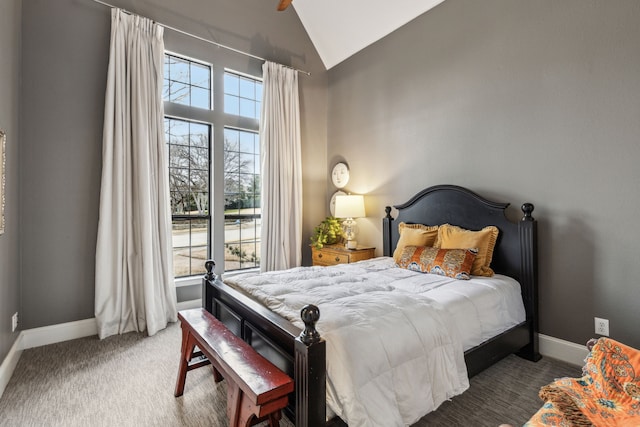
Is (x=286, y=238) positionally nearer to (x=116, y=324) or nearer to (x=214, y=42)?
(x=116, y=324)

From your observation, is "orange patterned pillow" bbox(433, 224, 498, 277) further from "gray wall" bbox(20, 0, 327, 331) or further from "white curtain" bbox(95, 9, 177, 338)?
"gray wall" bbox(20, 0, 327, 331)

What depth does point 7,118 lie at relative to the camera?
7.96ft

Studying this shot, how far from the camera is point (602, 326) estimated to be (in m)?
2.38

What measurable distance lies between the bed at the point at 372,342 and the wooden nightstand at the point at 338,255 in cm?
30

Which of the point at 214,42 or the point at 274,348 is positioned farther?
the point at 214,42

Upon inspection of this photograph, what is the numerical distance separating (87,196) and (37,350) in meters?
1.39

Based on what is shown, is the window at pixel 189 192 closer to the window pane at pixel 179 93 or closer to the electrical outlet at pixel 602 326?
the window pane at pixel 179 93

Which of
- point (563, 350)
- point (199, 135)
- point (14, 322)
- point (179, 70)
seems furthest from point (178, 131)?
point (563, 350)

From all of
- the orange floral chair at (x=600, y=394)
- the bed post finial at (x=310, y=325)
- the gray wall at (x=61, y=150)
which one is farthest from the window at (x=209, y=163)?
the orange floral chair at (x=600, y=394)

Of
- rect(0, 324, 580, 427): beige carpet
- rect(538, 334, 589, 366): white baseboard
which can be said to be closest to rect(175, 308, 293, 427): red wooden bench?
rect(0, 324, 580, 427): beige carpet

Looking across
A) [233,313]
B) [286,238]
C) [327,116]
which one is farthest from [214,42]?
[233,313]

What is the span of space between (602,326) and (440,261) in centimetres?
119

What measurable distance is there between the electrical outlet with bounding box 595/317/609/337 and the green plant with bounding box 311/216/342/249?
2.69m

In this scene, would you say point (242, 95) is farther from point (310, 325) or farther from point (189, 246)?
point (310, 325)
